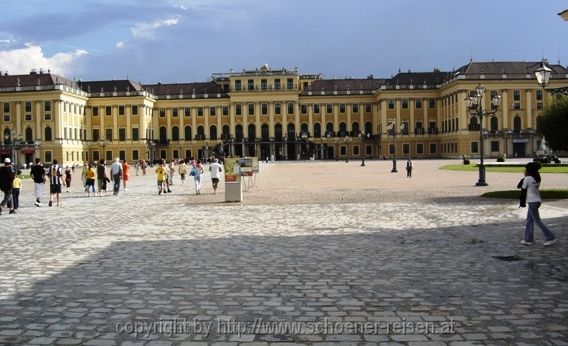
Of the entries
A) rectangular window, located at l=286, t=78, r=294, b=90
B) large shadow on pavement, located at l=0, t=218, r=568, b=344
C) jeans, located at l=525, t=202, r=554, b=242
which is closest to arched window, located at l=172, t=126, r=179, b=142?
rectangular window, located at l=286, t=78, r=294, b=90

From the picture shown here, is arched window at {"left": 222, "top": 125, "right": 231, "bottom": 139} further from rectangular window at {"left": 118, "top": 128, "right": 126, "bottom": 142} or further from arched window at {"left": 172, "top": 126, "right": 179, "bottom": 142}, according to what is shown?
rectangular window at {"left": 118, "top": 128, "right": 126, "bottom": 142}

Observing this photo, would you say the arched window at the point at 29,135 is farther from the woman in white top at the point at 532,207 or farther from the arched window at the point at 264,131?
the woman in white top at the point at 532,207

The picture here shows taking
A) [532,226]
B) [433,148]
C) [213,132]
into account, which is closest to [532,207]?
[532,226]

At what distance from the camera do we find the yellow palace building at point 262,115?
302 ft

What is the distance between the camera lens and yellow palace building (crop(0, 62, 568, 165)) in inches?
3620

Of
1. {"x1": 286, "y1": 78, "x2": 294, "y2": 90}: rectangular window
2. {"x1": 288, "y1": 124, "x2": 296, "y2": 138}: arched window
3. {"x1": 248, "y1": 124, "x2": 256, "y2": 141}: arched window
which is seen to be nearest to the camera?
{"x1": 286, "y1": 78, "x2": 294, "y2": 90}: rectangular window

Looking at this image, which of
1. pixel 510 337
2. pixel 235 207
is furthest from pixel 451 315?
pixel 235 207

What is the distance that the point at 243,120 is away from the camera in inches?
4225

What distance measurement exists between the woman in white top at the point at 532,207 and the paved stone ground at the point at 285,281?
30 cm

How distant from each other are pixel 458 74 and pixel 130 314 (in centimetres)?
9047

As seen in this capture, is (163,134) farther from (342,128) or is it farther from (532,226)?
(532,226)

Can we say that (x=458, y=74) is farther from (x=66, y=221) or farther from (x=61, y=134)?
(x=66, y=221)

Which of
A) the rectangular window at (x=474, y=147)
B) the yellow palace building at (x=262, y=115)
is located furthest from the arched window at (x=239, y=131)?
the rectangular window at (x=474, y=147)

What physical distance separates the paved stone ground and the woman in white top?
0.30m
